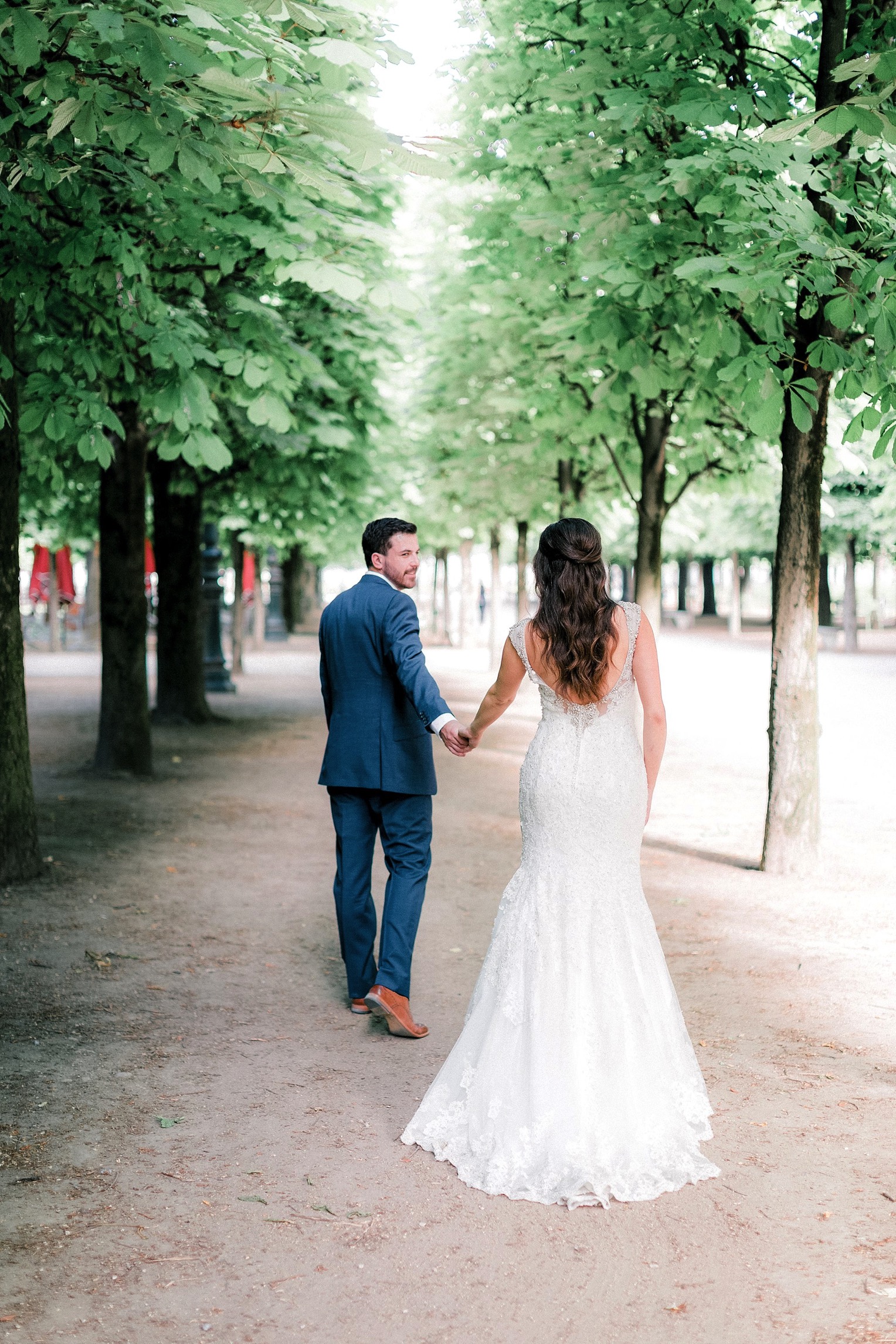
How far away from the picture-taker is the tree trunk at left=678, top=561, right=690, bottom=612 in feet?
218

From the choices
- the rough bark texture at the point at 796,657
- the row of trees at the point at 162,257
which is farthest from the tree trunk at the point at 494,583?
the rough bark texture at the point at 796,657

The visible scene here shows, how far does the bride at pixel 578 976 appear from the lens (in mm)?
3996

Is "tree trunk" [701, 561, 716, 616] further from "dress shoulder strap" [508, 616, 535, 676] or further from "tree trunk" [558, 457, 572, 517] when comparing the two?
"dress shoulder strap" [508, 616, 535, 676]

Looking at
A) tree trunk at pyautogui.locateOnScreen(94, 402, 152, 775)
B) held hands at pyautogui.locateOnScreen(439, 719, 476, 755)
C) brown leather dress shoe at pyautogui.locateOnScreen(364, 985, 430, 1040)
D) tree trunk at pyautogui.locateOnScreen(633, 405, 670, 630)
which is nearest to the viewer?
held hands at pyautogui.locateOnScreen(439, 719, 476, 755)

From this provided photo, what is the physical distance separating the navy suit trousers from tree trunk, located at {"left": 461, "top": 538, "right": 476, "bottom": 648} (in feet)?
94.5

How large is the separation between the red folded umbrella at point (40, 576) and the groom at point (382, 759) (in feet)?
98.9

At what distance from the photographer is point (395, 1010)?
5367 millimetres

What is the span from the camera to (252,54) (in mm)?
5000

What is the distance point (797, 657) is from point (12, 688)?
4844mm

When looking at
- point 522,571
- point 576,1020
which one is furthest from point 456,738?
point 522,571

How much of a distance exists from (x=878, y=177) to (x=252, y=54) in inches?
150

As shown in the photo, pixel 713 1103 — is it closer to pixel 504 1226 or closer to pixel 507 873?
pixel 504 1226

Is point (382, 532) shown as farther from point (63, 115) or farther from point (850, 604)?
point (850, 604)

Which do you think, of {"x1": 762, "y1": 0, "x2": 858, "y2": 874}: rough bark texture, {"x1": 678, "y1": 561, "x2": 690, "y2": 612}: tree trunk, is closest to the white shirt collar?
{"x1": 762, "y1": 0, "x2": 858, "y2": 874}: rough bark texture
